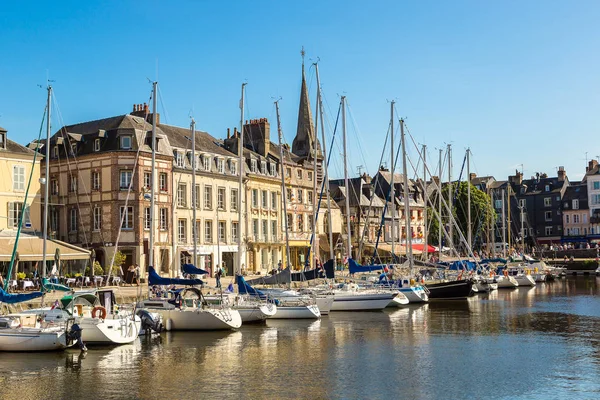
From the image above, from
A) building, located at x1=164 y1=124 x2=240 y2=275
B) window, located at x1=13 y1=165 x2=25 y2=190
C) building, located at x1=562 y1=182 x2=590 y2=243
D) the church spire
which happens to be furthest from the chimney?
window, located at x1=13 y1=165 x2=25 y2=190

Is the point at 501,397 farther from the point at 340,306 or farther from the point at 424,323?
the point at 340,306

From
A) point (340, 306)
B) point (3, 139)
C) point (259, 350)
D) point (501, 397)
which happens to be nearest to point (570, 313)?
→ point (340, 306)

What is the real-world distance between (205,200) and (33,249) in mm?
19441

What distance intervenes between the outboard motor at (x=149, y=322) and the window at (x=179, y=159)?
24284 millimetres

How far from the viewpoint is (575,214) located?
117 meters

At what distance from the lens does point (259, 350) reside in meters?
28.0

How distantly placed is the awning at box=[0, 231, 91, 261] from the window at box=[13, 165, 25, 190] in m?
6.36

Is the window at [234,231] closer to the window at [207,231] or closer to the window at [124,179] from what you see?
the window at [207,231]

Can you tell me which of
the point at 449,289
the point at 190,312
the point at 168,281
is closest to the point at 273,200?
the point at 449,289

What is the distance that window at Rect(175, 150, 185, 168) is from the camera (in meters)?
55.4

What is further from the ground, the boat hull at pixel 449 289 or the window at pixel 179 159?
the window at pixel 179 159

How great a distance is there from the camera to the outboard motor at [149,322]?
31.8m

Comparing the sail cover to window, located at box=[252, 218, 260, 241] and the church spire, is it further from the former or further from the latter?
the church spire

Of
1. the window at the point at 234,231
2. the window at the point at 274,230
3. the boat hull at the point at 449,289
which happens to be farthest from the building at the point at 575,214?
the window at the point at 234,231
